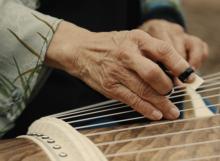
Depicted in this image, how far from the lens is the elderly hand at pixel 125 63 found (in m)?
0.92

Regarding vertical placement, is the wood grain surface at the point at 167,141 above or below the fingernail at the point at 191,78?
below

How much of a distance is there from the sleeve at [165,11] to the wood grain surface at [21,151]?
773 mm

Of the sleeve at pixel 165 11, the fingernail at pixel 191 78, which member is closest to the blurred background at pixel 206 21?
the sleeve at pixel 165 11

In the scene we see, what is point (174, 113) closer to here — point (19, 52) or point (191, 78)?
point (191, 78)

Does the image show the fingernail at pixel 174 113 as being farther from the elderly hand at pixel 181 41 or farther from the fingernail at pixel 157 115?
the elderly hand at pixel 181 41

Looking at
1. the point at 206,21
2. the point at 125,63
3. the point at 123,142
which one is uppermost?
the point at 125,63

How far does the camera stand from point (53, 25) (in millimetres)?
1003

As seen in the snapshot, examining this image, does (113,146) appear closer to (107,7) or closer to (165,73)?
(165,73)

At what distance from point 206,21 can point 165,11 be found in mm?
2020

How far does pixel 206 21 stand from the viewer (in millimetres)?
3443

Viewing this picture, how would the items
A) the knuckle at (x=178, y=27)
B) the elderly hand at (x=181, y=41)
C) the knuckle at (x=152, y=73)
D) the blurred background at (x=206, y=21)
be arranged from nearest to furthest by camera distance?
the knuckle at (x=152, y=73)
the elderly hand at (x=181, y=41)
the knuckle at (x=178, y=27)
the blurred background at (x=206, y=21)

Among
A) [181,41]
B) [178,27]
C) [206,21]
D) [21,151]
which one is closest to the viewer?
[21,151]

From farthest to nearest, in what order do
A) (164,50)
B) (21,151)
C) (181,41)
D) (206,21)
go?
(206,21) < (181,41) < (164,50) < (21,151)

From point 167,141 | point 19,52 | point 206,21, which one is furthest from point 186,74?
point 206,21
